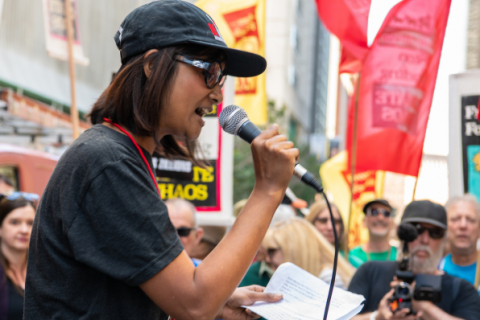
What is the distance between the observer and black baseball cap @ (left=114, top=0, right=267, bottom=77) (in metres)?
1.56

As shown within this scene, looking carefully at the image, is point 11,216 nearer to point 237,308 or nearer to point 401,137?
point 237,308

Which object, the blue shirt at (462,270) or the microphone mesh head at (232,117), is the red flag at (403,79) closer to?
the blue shirt at (462,270)

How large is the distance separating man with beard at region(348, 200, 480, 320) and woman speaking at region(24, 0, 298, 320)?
233cm

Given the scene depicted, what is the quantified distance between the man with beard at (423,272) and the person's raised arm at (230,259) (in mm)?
2279

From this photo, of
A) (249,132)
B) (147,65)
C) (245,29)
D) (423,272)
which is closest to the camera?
(147,65)

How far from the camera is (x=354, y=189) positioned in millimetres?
9859

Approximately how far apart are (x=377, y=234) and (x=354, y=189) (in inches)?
162

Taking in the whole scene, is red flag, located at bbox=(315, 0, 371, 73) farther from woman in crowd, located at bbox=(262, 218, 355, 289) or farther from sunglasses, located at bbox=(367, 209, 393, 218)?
woman in crowd, located at bbox=(262, 218, 355, 289)

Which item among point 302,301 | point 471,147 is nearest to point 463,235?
point 471,147

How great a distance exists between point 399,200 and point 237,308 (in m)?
43.7

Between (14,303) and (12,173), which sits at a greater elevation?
(12,173)

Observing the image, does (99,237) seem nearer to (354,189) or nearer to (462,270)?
(462,270)

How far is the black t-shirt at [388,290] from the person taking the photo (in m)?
3.55

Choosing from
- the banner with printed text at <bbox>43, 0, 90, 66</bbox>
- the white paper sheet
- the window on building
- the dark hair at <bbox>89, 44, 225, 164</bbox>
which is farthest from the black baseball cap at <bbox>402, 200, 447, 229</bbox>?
the window on building
